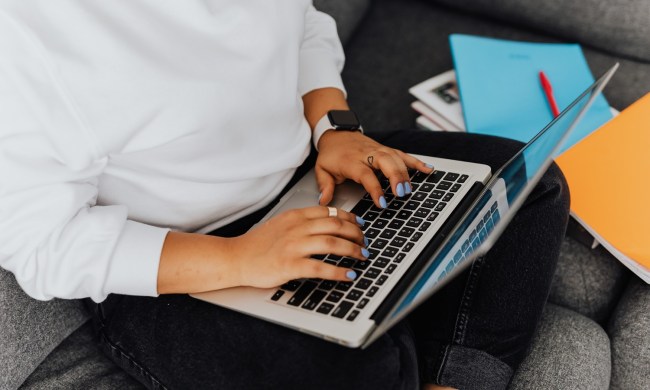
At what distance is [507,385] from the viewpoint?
883 mm

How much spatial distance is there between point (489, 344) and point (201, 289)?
Result: 38cm

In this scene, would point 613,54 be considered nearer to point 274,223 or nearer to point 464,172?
point 464,172

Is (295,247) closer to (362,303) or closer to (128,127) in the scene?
(362,303)

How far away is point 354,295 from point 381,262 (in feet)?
0.21

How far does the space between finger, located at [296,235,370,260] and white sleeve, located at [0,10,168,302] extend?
7.1 inches

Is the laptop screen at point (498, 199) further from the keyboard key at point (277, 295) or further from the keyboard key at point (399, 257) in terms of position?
the keyboard key at point (277, 295)

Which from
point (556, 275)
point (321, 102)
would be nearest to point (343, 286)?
point (321, 102)

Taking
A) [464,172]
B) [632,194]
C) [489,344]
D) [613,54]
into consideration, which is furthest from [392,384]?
[613,54]

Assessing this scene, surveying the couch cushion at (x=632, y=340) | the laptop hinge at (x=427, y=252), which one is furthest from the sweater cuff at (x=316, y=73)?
the couch cushion at (x=632, y=340)

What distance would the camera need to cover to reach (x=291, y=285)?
742 millimetres

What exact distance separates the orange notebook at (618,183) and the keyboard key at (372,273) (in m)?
0.46

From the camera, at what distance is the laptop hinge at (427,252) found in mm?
672

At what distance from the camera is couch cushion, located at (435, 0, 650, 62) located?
4.26 ft

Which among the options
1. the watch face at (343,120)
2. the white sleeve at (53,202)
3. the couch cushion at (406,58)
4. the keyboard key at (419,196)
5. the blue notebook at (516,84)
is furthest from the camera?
the couch cushion at (406,58)
